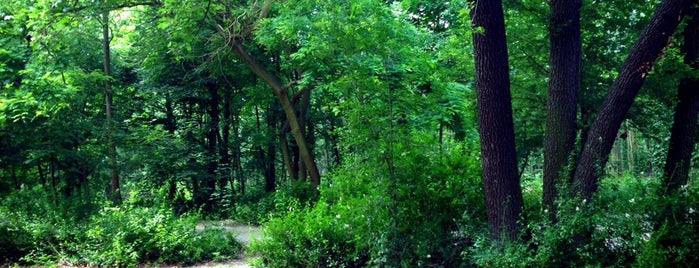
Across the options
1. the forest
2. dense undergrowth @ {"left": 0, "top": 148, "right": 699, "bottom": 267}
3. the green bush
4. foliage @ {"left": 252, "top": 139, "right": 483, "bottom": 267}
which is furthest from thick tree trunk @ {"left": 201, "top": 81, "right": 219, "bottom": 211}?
foliage @ {"left": 252, "top": 139, "right": 483, "bottom": 267}

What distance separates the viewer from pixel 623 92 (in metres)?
5.98

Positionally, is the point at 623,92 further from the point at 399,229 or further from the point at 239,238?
the point at 239,238

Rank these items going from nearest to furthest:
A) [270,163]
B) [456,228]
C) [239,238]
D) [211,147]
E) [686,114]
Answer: [456,228] → [686,114] → [239,238] → [211,147] → [270,163]

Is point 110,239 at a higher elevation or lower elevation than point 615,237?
lower

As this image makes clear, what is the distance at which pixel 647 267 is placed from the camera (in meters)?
4.69

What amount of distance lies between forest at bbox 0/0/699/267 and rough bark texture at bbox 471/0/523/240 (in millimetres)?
21

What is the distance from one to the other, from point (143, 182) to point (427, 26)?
33.5 ft

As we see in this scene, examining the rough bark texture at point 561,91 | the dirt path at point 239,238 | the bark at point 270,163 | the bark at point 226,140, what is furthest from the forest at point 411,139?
the bark at point 270,163

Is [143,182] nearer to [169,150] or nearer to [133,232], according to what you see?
[169,150]

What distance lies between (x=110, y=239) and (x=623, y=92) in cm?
861

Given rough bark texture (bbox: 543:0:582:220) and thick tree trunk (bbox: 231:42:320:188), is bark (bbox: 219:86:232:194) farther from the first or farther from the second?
rough bark texture (bbox: 543:0:582:220)

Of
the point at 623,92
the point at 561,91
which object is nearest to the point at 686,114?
the point at 561,91

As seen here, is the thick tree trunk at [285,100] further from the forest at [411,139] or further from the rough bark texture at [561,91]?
the rough bark texture at [561,91]

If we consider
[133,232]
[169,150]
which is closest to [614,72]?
[133,232]
